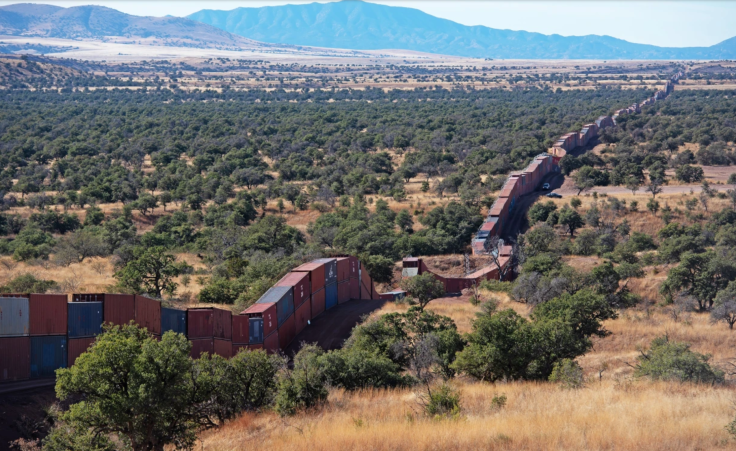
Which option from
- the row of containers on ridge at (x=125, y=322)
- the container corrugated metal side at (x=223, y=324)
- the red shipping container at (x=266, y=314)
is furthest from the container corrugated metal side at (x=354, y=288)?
the container corrugated metal side at (x=223, y=324)

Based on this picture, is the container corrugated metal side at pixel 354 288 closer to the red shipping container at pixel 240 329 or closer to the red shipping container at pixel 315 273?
the red shipping container at pixel 315 273

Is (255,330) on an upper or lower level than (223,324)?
lower

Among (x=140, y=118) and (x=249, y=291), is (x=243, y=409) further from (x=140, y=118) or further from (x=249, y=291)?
(x=140, y=118)

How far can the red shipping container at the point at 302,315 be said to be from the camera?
28.5 m

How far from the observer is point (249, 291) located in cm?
3095

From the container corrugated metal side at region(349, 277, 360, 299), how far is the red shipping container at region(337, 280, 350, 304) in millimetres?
345

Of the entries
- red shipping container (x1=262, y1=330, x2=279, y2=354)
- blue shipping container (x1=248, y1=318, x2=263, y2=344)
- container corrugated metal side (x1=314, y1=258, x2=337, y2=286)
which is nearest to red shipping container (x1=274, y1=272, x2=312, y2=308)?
container corrugated metal side (x1=314, y1=258, x2=337, y2=286)

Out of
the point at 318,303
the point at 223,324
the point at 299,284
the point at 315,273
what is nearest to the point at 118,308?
the point at 223,324

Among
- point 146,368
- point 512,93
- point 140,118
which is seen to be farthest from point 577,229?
point 512,93

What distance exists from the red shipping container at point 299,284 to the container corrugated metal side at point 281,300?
19.8 inches

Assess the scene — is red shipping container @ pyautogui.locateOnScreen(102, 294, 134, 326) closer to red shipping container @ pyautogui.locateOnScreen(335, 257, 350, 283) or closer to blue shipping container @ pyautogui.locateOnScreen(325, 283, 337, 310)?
blue shipping container @ pyautogui.locateOnScreen(325, 283, 337, 310)

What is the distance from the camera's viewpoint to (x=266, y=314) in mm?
24562

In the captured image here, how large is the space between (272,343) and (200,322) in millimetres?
2846

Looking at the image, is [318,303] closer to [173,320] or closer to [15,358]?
[173,320]
